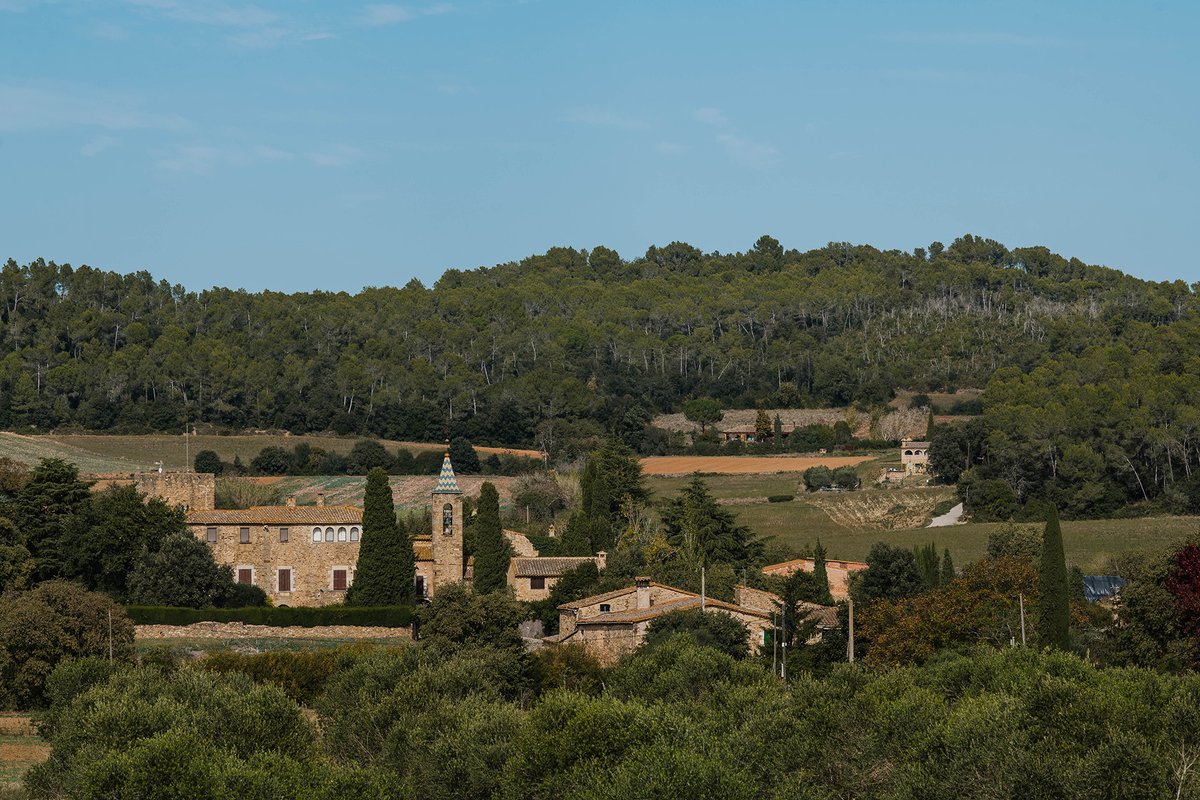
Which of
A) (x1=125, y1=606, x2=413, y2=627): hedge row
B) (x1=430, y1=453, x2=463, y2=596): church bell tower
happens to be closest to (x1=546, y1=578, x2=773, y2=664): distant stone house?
(x1=125, y1=606, x2=413, y2=627): hedge row

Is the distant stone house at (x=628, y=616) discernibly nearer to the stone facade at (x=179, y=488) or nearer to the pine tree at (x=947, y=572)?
the pine tree at (x=947, y=572)

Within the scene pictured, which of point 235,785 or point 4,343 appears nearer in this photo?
point 235,785

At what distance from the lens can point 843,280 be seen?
511ft

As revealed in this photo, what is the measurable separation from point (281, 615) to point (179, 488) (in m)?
12.6

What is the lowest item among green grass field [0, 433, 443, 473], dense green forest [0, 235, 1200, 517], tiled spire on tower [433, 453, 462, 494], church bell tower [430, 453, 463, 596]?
church bell tower [430, 453, 463, 596]

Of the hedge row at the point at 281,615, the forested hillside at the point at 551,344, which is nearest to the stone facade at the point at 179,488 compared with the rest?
the hedge row at the point at 281,615

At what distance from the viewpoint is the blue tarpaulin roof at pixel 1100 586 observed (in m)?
62.4

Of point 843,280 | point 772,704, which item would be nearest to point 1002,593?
point 772,704

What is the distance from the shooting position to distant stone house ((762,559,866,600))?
2488 inches

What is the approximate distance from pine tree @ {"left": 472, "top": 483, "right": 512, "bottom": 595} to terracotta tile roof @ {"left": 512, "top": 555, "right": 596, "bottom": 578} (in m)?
1.55

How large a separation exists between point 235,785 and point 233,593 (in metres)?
27.0

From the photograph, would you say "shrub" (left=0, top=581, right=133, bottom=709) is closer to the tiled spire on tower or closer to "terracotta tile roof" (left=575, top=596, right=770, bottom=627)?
"terracotta tile roof" (left=575, top=596, right=770, bottom=627)

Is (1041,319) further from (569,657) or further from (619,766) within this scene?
(619,766)

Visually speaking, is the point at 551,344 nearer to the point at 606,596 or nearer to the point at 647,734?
the point at 606,596
